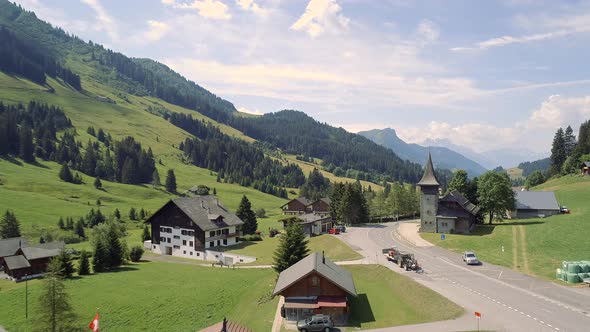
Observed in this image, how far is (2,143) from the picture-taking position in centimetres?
17662

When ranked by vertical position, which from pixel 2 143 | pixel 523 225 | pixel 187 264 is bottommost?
pixel 187 264

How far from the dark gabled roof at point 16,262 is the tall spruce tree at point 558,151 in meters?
171

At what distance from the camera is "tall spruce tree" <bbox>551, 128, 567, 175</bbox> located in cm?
16550

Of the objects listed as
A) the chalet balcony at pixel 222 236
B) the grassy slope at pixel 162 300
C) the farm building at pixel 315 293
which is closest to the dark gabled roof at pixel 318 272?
the farm building at pixel 315 293

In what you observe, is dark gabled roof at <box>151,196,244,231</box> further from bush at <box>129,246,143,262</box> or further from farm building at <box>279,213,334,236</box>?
farm building at <box>279,213,334,236</box>

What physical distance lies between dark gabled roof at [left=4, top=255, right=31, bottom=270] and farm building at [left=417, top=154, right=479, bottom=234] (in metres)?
74.0

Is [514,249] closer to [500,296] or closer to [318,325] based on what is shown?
[500,296]

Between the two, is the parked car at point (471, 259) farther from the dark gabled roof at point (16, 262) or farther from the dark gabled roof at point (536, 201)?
the dark gabled roof at point (16, 262)

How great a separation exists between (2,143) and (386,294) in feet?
602

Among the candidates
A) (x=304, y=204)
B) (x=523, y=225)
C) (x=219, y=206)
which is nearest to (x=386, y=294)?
(x=523, y=225)

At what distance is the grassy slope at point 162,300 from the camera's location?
151 ft

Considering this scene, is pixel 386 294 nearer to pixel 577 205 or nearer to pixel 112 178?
pixel 577 205

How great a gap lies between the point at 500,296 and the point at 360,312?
14.8m

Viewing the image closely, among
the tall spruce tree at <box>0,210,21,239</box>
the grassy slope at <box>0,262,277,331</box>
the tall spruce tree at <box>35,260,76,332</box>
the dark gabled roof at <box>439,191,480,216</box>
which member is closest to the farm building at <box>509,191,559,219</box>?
the dark gabled roof at <box>439,191,480,216</box>
